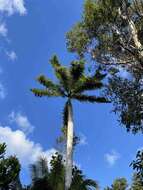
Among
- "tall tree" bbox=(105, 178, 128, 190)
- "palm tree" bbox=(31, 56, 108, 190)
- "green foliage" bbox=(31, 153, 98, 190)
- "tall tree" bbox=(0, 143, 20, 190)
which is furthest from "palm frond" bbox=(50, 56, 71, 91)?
"tall tree" bbox=(105, 178, 128, 190)

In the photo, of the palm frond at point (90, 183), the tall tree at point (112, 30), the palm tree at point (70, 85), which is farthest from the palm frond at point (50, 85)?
the palm frond at point (90, 183)

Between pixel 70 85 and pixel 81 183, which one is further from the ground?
pixel 70 85

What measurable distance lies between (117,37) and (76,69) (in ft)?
12.2

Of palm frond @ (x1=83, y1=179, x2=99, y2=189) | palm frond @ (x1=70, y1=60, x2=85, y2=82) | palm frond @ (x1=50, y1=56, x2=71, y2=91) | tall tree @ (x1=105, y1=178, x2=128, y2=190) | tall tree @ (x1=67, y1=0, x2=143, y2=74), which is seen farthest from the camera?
tall tree @ (x1=105, y1=178, x2=128, y2=190)

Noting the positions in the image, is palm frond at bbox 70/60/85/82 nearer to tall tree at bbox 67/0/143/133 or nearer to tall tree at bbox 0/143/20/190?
tall tree at bbox 67/0/143/133

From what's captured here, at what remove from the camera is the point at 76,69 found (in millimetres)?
28250

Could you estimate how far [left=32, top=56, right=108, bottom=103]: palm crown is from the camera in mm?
28422

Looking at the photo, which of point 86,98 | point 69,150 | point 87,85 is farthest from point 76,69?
point 69,150

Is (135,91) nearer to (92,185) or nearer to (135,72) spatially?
(135,72)

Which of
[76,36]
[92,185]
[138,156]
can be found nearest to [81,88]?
[76,36]

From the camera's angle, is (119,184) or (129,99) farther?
(119,184)

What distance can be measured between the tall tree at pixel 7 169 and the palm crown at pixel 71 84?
8951 millimetres

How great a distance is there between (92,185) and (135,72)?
7.20 meters

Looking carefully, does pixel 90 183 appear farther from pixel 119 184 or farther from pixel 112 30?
pixel 119 184
